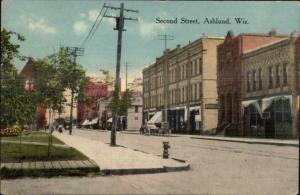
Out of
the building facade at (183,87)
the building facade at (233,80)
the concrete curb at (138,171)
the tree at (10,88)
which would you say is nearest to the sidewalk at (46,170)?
the concrete curb at (138,171)

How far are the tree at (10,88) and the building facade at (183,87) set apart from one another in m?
5.19

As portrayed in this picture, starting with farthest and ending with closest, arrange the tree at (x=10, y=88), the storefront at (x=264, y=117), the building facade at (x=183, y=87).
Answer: the storefront at (x=264, y=117)
the building facade at (x=183, y=87)
the tree at (x=10, y=88)

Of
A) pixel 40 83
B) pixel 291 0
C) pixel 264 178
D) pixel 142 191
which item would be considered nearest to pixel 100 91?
pixel 40 83

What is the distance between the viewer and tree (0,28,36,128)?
6992mm

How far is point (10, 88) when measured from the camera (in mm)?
7219

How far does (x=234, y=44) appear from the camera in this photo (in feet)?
107

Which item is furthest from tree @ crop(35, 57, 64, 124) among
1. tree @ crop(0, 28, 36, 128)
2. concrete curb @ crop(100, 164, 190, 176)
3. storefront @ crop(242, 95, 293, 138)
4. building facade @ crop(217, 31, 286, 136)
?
building facade @ crop(217, 31, 286, 136)

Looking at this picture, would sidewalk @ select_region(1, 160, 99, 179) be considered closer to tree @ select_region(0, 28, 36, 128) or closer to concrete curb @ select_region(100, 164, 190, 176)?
concrete curb @ select_region(100, 164, 190, 176)

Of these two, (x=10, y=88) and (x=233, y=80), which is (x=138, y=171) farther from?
(x=233, y=80)

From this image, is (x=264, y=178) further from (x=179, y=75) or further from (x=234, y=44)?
(x=234, y=44)

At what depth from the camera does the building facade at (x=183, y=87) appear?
17.0 meters

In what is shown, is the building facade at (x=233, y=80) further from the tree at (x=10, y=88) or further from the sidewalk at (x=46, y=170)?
the tree at (x=10, y=88)

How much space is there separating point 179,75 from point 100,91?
14.4 meters

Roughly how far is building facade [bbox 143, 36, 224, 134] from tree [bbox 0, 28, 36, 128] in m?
5.19
